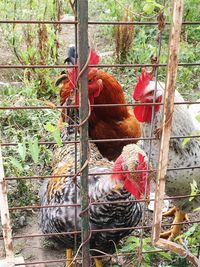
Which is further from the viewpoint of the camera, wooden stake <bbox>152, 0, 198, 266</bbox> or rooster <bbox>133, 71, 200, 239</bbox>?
rooster <bbox>133, 71, 200, 239</bbox>

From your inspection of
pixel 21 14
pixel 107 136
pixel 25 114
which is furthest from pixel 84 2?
pixel 21 14

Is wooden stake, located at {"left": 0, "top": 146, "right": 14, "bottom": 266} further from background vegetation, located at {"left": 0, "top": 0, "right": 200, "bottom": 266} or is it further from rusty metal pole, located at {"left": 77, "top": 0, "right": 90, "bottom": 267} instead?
background vegetation, located at {"left": 0, "top": 0, "right": 200, "bottom": 266}

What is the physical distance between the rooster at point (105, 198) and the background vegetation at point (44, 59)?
1.45ft

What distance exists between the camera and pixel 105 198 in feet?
8.29

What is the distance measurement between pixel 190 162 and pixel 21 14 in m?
4.25

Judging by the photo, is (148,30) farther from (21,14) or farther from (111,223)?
(111,223)

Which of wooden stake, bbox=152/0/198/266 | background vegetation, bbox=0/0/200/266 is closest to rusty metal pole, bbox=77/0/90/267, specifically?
wooden stake, bbox=152/0/198/266

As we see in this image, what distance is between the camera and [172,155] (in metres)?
2.86

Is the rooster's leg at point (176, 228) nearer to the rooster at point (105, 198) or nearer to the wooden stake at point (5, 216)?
the rooster at point (105, 198)

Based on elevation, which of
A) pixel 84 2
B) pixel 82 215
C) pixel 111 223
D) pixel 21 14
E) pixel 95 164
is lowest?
pixel 111 223

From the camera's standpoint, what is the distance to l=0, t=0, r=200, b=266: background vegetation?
3.92m

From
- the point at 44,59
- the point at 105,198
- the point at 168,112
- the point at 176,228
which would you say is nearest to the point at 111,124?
the point at 176,228

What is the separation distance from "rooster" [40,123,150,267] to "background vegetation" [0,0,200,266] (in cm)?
44

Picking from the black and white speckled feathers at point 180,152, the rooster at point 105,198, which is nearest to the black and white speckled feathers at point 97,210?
the rooster at point 105,198
